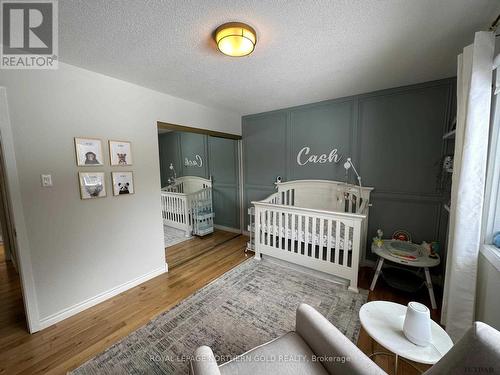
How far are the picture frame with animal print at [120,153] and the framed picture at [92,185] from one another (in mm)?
184

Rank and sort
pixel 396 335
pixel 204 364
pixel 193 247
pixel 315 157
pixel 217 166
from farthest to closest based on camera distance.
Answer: pixel 217 166 < pixel 193 247 < pixel 315 157 < pixel 396 335 < pixel 204 364

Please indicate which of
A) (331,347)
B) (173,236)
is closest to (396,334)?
(331,347)

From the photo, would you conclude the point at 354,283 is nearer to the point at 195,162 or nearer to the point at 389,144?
the point at 389,144

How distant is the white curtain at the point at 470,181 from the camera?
4.00ft

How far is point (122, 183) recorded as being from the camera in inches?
84.0

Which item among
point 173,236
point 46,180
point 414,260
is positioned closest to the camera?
point 46,180

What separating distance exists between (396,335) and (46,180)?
106 inches

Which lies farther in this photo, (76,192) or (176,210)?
(176,210)

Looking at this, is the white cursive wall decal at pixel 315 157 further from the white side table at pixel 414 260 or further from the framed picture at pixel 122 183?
the framed picture at pixel 122 183

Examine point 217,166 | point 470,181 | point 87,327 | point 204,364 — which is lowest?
point 87,327

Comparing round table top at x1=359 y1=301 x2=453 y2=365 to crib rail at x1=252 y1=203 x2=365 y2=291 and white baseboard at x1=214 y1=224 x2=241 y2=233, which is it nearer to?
crib rail at x1=252 y1=203 x2=365 y2=291

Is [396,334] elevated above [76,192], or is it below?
below

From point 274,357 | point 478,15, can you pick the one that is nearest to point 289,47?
point 478,15

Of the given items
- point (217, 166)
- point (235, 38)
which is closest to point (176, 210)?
point (217, 166)
